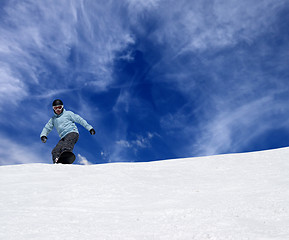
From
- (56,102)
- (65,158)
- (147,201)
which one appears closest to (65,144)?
(65,158)

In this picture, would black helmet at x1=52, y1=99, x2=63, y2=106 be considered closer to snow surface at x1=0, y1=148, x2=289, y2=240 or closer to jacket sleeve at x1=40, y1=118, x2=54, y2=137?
jacket sleeve at x1=40, y1=118, x2=54, y2=137

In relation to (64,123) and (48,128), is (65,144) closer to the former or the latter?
(64,123)

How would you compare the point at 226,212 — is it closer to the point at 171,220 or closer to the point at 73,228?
the point at 171,220

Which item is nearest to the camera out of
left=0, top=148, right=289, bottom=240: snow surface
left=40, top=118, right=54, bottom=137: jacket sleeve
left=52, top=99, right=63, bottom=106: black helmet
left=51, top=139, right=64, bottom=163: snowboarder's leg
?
left=0, top=148, right=289, bottom=240: snow surface

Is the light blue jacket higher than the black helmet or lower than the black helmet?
lower

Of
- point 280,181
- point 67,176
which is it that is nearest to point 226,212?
point 280,181

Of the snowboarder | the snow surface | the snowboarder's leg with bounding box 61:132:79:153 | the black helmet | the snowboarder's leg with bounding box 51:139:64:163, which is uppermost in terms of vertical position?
the black helmet

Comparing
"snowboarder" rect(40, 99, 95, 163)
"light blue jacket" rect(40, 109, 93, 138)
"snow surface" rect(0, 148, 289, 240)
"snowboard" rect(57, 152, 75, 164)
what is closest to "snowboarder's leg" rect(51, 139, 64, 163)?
"snowboarder" rect(40, 99, 95, 163)

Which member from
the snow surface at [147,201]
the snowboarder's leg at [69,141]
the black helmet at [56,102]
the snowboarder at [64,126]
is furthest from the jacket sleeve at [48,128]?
the snow surface at [147,201]

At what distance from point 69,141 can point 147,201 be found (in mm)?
4325

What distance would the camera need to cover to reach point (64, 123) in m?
7.69

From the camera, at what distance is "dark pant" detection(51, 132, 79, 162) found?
23.6ft

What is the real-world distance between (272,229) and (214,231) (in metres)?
0.53

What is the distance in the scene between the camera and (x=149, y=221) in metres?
2.79
